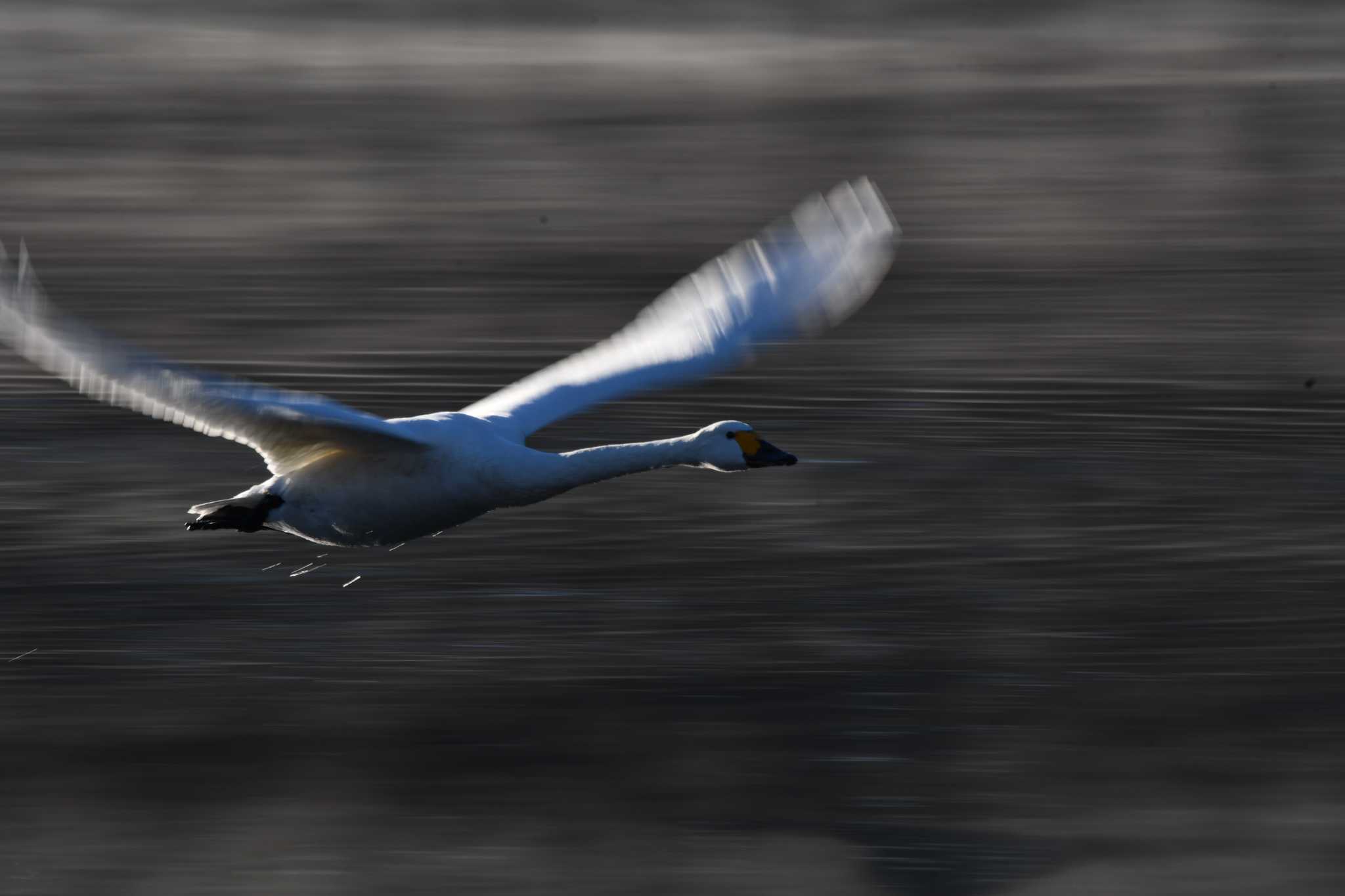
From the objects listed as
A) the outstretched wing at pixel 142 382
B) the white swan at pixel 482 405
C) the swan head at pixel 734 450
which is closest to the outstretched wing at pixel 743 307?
the white swan at pixel 482 405

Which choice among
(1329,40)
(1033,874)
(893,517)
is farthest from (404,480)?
(1329,40)

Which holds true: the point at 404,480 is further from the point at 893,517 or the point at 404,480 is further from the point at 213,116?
the point at 213,116

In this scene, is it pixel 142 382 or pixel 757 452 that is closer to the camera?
pixel 142 382

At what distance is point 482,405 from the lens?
9.03 meters

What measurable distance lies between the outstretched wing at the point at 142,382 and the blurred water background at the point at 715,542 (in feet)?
4.49

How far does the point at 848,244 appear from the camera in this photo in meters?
8.55

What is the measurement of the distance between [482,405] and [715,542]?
1.64m

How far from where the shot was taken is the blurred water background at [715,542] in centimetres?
776

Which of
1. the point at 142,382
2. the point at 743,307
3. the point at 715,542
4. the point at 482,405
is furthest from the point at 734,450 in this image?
the point at 142,382

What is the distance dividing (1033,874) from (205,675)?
326 cm

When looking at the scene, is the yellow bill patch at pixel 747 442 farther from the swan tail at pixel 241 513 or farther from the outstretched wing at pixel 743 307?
the swan tail at pixel 241 513

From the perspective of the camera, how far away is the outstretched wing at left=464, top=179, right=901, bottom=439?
8477 millimetres

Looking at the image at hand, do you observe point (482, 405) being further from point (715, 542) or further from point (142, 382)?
point (142, 382)

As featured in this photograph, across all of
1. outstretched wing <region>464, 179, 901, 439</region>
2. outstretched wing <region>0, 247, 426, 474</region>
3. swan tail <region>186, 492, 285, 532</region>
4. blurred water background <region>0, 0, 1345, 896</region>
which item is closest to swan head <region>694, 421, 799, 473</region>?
outstretched wing <region>464, 179, 901, 439</region>
